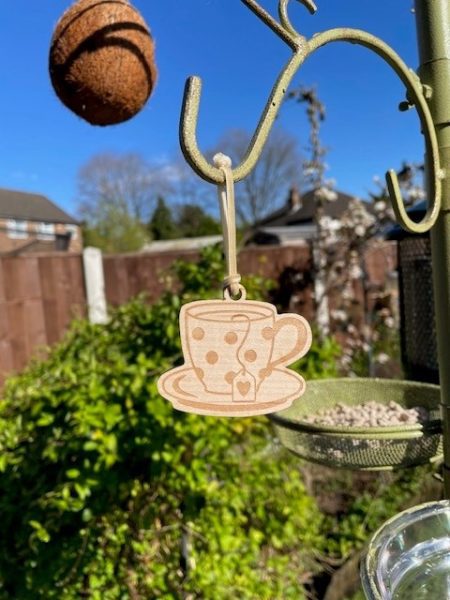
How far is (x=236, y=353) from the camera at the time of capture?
55cm

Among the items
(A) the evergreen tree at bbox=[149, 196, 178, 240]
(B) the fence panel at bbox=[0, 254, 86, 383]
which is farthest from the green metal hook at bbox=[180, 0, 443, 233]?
(A) the evergreen tree at bbox=[149, 196, 178, 240]

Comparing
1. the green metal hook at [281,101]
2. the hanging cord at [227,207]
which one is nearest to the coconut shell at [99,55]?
the green metal hook at [281,101]

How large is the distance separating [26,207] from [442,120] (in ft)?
15.8

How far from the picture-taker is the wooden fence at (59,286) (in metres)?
3.40

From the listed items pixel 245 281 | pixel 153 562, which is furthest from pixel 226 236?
pixel 245 281

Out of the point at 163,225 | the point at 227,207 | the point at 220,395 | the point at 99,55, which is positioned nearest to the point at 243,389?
the point at 220,395

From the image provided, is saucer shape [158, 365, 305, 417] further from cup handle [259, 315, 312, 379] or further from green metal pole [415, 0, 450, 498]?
green metal pole [415, 0, 450, 498]

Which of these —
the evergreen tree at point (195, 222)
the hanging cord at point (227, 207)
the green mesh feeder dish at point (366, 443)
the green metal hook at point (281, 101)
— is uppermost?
the evergreen tree at point (195, 222)

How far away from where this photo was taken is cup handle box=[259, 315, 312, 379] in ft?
1.85

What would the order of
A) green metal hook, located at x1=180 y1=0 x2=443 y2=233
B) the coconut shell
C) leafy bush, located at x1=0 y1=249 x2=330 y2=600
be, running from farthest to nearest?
leafy bush, located at x1=0 y1=249 x2=330 y2=600
the coconut shell
green metal hook, located at x1=180 y1=0 x2=443 y2=233

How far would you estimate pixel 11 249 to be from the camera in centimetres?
421

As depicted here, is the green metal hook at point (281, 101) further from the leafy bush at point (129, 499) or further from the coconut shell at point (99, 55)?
the leafy bush at point (129, 499)

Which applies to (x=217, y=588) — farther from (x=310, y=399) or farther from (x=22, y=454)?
(x=310, y=399)

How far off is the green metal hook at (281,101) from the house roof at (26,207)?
3491mm
